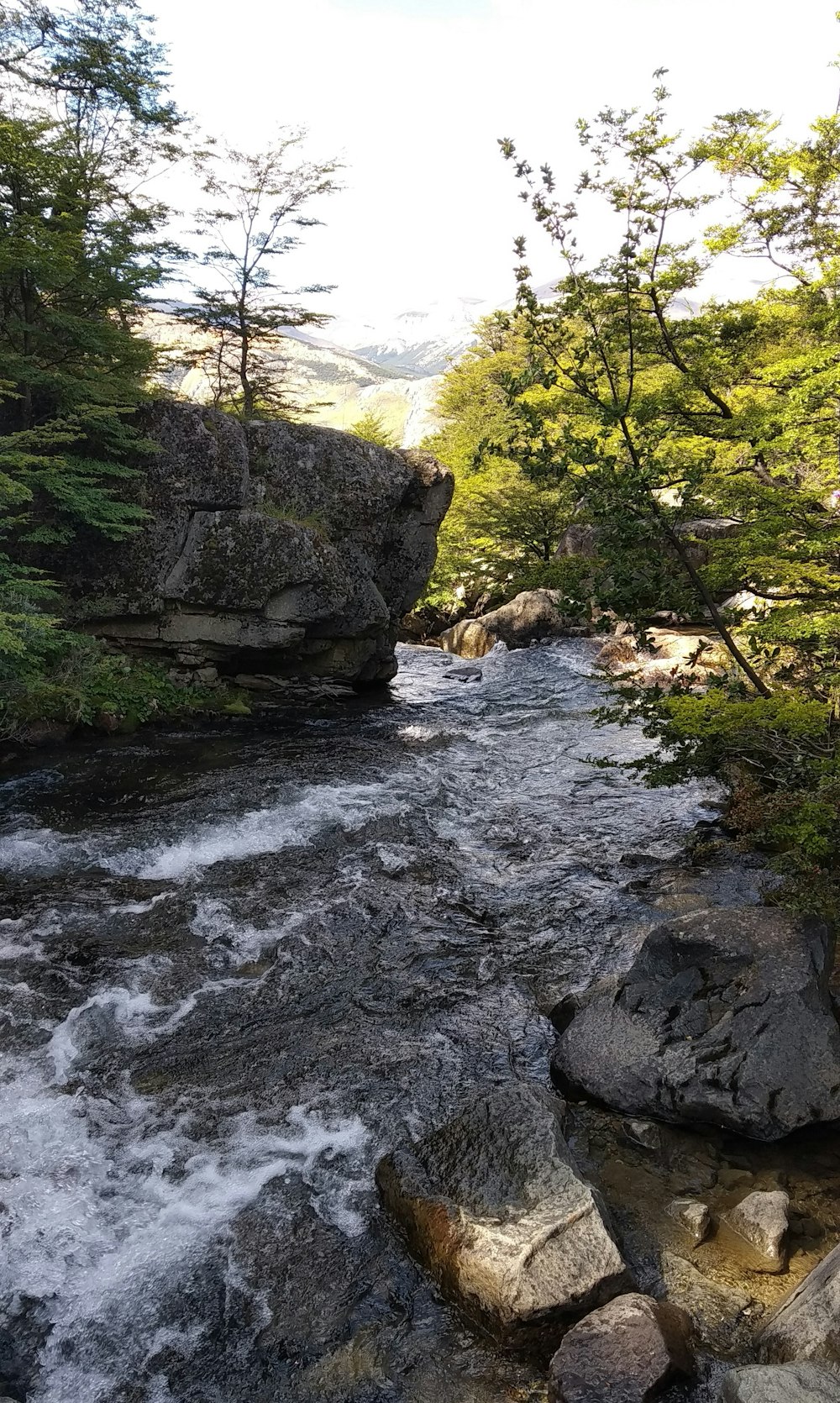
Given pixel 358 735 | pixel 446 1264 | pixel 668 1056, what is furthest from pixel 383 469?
pixel 446 1264

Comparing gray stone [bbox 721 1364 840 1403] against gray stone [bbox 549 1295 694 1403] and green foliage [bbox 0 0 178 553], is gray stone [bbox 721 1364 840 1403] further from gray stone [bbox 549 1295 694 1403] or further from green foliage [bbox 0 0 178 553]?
green foliage [bbox 0 0 178 553]

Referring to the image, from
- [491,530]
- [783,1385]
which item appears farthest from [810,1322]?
[491,530]

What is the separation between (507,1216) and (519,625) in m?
19.6

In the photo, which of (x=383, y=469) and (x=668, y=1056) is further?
(x=383, y=469)

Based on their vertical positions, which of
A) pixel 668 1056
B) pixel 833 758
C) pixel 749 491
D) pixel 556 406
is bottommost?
pixel 668 1056

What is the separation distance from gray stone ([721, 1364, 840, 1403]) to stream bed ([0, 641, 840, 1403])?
1017 mm

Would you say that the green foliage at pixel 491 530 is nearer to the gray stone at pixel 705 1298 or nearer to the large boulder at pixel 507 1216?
the large boulder at pixel 507 1216

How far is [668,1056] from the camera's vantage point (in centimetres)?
574

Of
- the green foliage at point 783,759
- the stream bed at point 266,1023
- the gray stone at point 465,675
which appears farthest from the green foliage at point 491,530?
the green foliage at point 783,759

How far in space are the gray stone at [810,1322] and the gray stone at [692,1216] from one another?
62cm

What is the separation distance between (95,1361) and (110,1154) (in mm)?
1355

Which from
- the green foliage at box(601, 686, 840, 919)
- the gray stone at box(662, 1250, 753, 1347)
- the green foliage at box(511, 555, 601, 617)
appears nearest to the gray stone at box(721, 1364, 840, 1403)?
the gray stone at box(662, 1250, 753, 1347)

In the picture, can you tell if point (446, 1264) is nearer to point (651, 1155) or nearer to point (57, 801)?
point (651, 1155)

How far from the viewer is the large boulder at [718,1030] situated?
17.6 feet
